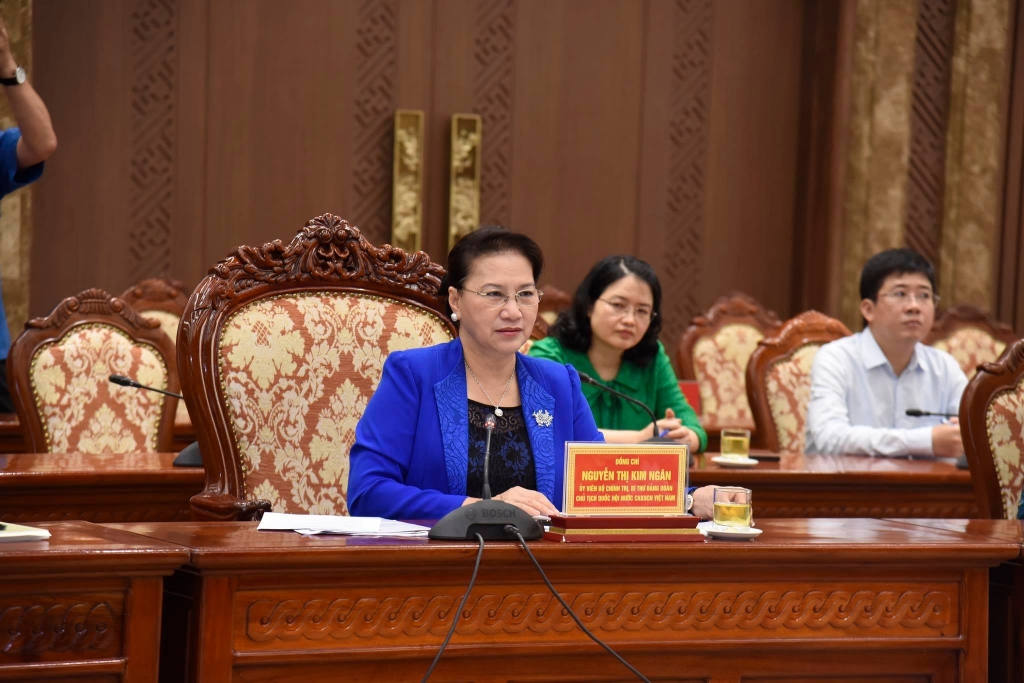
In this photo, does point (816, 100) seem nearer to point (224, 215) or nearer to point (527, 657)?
point (224, 215)

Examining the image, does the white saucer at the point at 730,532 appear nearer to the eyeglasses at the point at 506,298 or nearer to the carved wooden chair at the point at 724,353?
the eyeglasses at the point at 506,298

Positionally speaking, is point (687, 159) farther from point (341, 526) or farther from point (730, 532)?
point (341, 526)

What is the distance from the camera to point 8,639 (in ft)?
4.75

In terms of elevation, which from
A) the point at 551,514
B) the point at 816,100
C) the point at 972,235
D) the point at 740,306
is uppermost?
the point at 816,100

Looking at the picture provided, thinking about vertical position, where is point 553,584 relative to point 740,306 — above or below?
below

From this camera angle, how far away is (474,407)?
2336mm

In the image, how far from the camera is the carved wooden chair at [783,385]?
416cm

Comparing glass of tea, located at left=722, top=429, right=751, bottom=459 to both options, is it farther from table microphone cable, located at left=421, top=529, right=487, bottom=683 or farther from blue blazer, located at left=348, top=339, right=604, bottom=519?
table microphone cable, located at left=421, top=529, right=487, bottom=683

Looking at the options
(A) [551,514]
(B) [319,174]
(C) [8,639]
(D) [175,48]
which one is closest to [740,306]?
(B) [319,174]

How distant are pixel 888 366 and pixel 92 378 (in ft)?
8.36

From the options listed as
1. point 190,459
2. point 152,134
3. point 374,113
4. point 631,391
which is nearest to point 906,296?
point 631,391

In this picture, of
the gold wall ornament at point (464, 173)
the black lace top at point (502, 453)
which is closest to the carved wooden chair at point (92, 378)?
the black lace top at point (502, 453)

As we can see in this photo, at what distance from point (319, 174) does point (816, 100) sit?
2.84 meters

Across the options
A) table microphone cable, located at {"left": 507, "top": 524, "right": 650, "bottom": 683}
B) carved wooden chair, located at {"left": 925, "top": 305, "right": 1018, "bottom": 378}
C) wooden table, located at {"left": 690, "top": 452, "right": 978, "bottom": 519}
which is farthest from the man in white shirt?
table microphone cable, located at {"left": 507, "top": 524, "right": 650, "bottom": 683}
